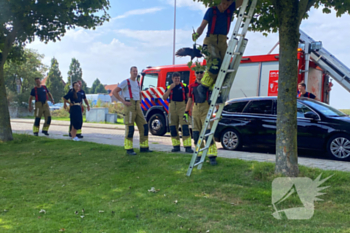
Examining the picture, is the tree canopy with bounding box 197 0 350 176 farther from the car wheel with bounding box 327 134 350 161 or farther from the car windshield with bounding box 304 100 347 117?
the car windshield with bounding box 304 100 347 117

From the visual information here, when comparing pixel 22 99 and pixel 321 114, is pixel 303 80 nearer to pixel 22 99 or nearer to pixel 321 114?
pixel 321 114

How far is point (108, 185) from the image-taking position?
5.10m

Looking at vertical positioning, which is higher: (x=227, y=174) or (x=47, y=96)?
(x=47, y=96)

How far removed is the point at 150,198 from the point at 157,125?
9.24m

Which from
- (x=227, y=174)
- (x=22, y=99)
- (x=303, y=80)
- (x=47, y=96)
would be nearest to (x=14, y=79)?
(x=22, y=99)

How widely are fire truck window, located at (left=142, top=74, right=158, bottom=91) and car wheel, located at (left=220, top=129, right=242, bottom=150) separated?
18.4ft

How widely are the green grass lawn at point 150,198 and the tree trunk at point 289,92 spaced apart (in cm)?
33

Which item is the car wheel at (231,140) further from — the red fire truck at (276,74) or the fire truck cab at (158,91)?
the fire truck cab at (158,91)

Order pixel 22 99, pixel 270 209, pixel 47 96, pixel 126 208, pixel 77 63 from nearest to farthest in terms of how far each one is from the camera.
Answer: pixel 270 209, pixel 126 208, pixel 47 96, pixel 22 99, pixel 77 63

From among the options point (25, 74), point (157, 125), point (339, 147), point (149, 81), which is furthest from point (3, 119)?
point (25, 74)

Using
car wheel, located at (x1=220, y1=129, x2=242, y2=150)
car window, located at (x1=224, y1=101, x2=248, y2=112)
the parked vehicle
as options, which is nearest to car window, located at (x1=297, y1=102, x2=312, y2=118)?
the parked vehicle

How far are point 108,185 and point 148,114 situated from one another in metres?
8.78

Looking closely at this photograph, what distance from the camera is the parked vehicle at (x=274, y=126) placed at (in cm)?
770

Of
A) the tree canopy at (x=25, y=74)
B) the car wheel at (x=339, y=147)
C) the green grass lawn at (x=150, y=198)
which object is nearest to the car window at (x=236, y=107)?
the car wheel at (x=339, y=147)
